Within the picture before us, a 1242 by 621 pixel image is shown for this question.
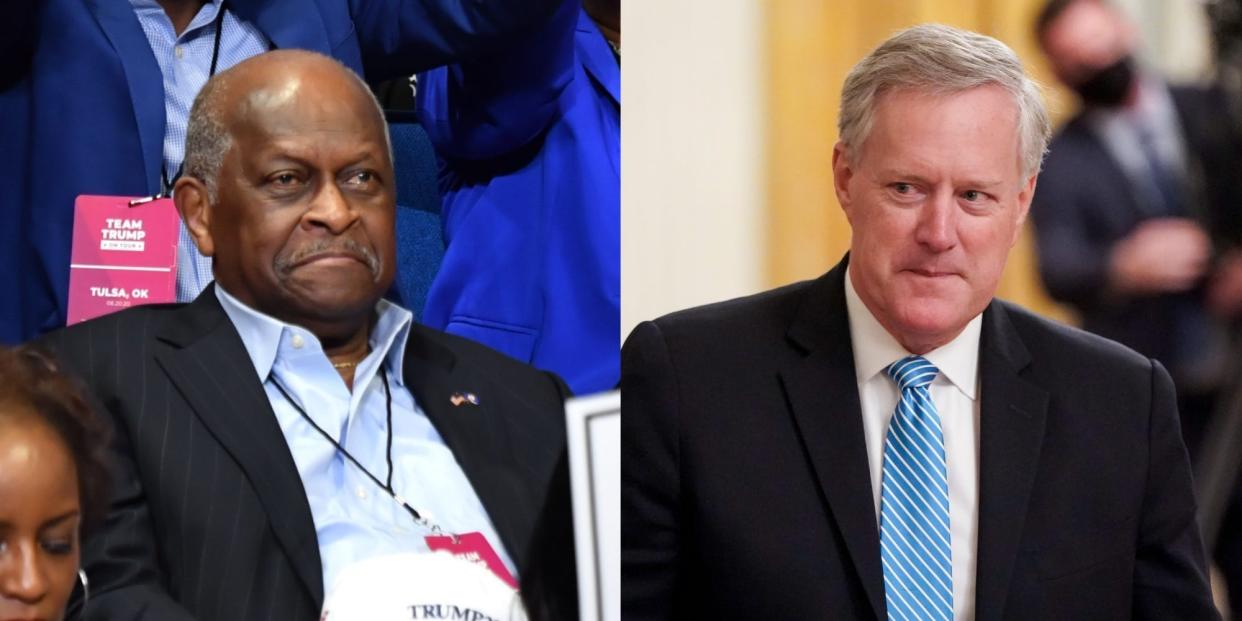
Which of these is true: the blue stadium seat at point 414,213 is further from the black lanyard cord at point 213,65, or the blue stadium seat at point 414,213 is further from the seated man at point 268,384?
the black lanyard cord at point 213,65

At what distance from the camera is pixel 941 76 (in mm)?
2402

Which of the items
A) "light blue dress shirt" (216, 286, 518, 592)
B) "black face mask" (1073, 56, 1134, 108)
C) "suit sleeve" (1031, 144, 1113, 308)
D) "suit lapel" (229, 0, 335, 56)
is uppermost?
"suit lapel" (229, 0, 335, 56)

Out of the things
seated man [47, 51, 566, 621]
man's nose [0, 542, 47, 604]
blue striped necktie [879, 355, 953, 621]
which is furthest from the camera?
blue striped necktie [879, 355, 953, 621]

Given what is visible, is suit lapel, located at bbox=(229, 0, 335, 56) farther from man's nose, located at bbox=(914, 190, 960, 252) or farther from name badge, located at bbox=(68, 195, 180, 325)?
man's nose, located at bbox=(914, 190, 960, 252)

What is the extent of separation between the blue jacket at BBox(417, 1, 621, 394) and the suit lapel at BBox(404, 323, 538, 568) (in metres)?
0.06

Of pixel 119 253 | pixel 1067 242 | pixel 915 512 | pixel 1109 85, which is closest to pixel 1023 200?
pixel 1067 242

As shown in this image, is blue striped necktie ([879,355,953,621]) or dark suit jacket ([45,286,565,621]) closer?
dark suit jacket ([45,286,565,621])

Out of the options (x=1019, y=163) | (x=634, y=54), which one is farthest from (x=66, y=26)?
(x=1019, y=163)

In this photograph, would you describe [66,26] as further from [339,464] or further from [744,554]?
[744,554]

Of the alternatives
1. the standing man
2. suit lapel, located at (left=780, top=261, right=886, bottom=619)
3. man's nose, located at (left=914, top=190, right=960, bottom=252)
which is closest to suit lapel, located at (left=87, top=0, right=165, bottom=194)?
the standing man

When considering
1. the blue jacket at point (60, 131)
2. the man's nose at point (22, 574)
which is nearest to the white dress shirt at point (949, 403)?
the blue jacket at point (60, 131)

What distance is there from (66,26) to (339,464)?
2.43 ft

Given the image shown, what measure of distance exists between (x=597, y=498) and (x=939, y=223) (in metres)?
0.72

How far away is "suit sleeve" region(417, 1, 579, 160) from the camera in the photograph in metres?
2.27
